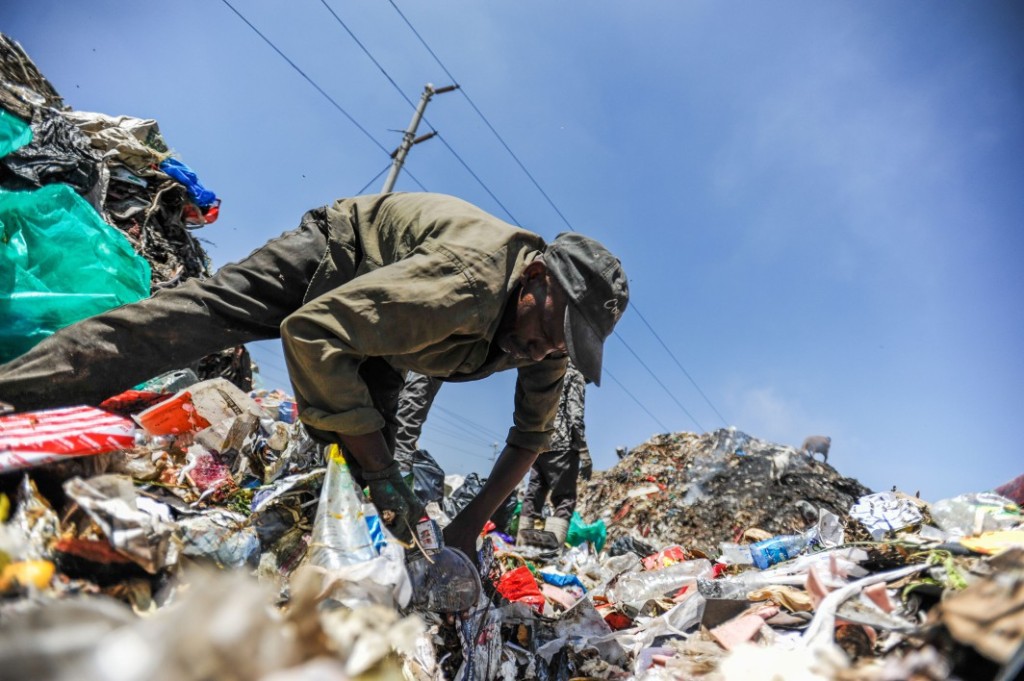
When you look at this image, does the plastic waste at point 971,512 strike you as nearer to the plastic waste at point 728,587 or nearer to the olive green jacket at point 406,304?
the plastic waste at point 728,587

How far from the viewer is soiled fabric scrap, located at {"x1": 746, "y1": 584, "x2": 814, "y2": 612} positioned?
171 cm

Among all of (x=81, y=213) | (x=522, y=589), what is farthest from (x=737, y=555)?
(x=81, y=213)

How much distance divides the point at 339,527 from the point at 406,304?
0.64m

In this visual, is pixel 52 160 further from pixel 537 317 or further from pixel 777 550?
pixel 777 550

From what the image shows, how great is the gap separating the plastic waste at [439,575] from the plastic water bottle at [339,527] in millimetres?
417

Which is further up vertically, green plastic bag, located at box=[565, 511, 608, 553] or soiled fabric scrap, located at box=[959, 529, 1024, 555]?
soiled fabric scrap, located at box=[959, 529, 1024, 555]

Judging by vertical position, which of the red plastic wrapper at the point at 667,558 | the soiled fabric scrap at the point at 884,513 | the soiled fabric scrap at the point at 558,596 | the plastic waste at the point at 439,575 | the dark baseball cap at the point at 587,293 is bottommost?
the plastic waste at the point at 439,575

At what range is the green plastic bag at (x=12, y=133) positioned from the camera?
3109 mm

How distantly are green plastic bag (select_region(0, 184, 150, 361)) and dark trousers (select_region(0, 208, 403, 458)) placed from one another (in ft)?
2.93

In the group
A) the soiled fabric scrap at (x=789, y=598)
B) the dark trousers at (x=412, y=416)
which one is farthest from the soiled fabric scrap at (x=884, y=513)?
the dark trousers at (x=412, y=416)

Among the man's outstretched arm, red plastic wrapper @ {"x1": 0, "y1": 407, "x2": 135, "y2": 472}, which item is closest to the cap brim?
the man's outstretched arm

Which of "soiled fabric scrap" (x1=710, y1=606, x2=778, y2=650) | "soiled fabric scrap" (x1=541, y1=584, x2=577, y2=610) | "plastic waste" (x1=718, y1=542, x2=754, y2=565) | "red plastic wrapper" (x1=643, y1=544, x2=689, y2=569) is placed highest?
"plastic waste" (x1=718, y1=542, x2=754, y2=565)

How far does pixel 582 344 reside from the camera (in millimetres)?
1954

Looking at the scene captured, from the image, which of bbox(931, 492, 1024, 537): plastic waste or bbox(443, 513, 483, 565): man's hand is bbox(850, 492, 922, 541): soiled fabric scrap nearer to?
Result: bbox(931, 492, 1024, 537): plastic waste
